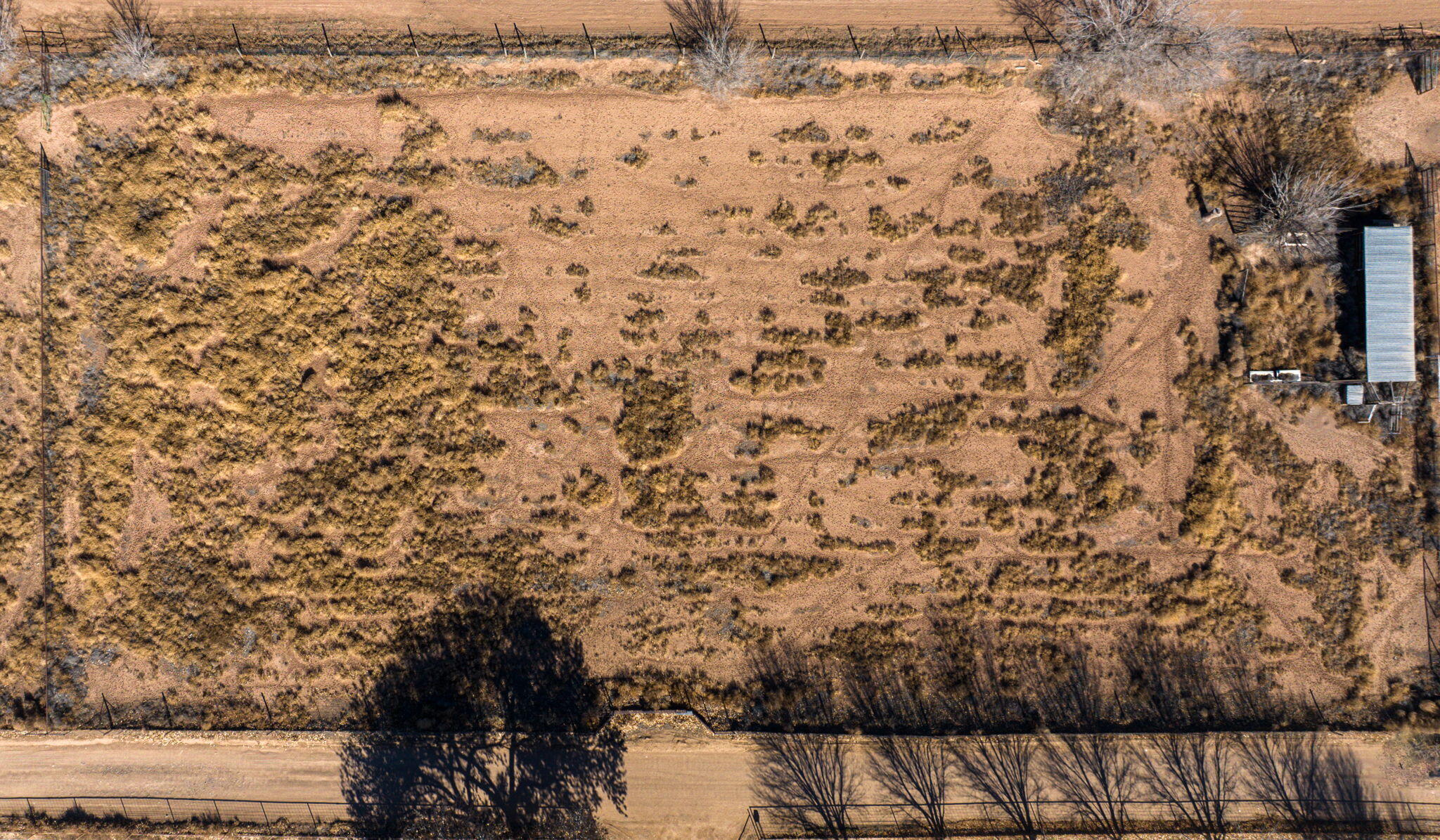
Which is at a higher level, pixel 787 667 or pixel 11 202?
pixel 11 202

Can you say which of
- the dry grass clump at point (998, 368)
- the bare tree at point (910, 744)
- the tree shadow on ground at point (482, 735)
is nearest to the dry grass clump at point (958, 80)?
the dry grass clump at point (998, 368)

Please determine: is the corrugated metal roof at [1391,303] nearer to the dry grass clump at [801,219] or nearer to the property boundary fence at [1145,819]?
the property boundary fence at [1145,819]

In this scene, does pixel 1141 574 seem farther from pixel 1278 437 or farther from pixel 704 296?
pixel 704 296

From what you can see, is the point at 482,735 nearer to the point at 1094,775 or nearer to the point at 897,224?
the point at 1094,775

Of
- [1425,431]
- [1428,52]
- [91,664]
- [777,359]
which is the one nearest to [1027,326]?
[777,359]

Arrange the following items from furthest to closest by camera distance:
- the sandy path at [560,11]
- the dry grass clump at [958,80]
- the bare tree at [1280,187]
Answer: the sandy path at [560,11]
the dry grass clump at [958,80]
the bare tree at [1280,187]
